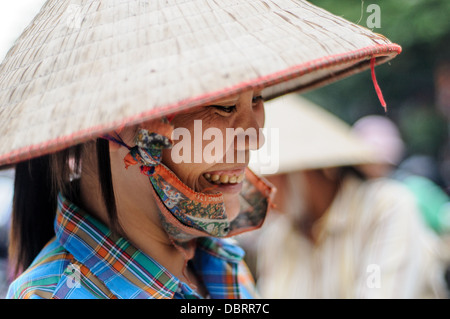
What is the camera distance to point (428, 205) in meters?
4.06

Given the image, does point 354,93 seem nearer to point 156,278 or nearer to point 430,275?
point 430,275

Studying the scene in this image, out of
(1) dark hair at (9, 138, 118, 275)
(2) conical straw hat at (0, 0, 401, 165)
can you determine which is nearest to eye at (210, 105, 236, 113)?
Result: (2) conical straw hat at (0, 0, 401, 165)

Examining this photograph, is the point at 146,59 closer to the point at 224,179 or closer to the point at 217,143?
the point at 217,143

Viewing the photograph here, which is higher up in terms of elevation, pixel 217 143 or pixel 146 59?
pixel 146 59

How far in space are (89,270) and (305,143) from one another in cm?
231

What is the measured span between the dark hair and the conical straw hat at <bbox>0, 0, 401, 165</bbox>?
1.14ft

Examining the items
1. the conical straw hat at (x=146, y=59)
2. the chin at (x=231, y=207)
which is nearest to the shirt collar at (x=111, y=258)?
the chin at (x=231, y=207)

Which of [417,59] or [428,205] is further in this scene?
[417,59]

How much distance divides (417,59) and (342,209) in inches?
182

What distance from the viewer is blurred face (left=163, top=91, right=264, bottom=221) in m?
1.28

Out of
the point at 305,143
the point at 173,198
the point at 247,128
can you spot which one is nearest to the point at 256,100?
the point at 247,128

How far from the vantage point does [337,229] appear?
3.04 m

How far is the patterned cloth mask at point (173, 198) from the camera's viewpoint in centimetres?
119
